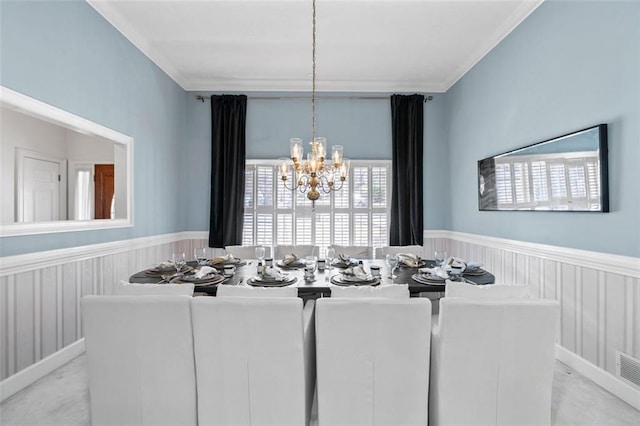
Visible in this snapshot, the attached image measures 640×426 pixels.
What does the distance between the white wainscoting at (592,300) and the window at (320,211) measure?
205 centimetres

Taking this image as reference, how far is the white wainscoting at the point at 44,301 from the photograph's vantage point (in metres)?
2.12

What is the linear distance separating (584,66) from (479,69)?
5.15 ft

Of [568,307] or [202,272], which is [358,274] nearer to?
[202,272]

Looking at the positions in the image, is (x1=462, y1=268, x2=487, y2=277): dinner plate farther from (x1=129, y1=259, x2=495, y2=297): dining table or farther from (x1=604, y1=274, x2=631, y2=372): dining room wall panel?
(x1=604, y1=274, x2=631, y2=372): dining room wall panel

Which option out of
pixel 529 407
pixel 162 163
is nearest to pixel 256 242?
pixel 162 163

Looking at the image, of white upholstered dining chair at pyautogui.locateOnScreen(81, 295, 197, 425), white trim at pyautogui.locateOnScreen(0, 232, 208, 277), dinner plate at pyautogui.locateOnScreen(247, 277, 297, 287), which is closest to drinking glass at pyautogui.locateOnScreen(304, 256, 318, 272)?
dinner plate at pyautogui.locateOnScreen(247, 277, 297, 287)

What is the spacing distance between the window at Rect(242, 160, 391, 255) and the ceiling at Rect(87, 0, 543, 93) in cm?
124

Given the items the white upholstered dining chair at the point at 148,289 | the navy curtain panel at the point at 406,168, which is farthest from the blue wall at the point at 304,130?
the white upholstered dining chair at the point at 148,289

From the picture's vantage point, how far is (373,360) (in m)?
1.57

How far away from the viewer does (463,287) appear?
6.23ft

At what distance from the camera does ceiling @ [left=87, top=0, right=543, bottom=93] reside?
2947 millimetres

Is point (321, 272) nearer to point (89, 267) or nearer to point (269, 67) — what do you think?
point (89, 267)

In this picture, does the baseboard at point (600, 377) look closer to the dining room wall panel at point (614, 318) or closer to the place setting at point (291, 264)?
the dining room wall panel at point (614, 318)

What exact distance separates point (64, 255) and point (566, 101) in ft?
13.5
